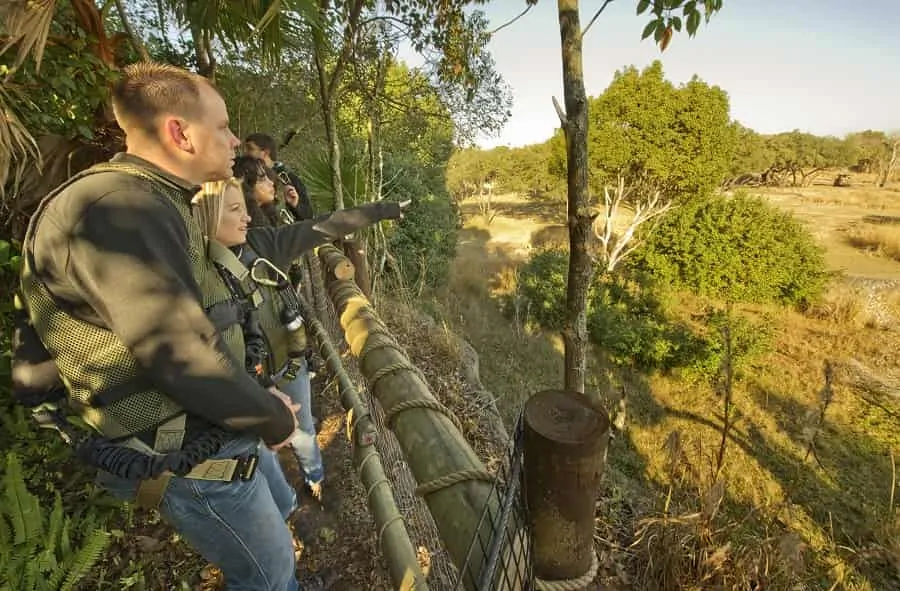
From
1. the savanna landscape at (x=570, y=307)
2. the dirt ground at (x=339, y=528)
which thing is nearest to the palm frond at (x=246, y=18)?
the savanna landscape at (x=570, y=307)

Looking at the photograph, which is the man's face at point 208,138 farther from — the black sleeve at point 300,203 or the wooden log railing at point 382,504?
the black sleeve at point 300,203

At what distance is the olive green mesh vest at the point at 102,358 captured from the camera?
1.03 metres

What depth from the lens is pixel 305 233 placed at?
7.32 ft

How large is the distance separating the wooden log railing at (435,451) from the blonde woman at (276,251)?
0.35 m

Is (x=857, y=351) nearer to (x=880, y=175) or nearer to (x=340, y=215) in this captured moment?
(x=340, y=215)

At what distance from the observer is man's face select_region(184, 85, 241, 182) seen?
3.90 ft

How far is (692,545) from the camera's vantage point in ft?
8.09

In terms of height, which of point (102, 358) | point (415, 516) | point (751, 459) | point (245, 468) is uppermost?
point (102, 358)

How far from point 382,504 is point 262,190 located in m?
2.23

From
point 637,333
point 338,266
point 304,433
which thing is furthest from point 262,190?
point 637,333

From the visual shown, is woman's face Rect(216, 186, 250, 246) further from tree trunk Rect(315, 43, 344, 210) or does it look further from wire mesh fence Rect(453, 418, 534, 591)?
tree trunk Rect(315, 43, 344, 210)

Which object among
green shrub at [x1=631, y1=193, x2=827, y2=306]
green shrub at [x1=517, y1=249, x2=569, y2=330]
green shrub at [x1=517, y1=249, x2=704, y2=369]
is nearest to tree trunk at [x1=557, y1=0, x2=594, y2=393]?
green shrub at [x1=517, y1=249, x2=704, y2=369]

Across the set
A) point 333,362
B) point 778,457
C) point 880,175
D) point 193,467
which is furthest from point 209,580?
point 880,175

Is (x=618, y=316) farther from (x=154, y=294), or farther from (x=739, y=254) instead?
(x=154, y=294)
